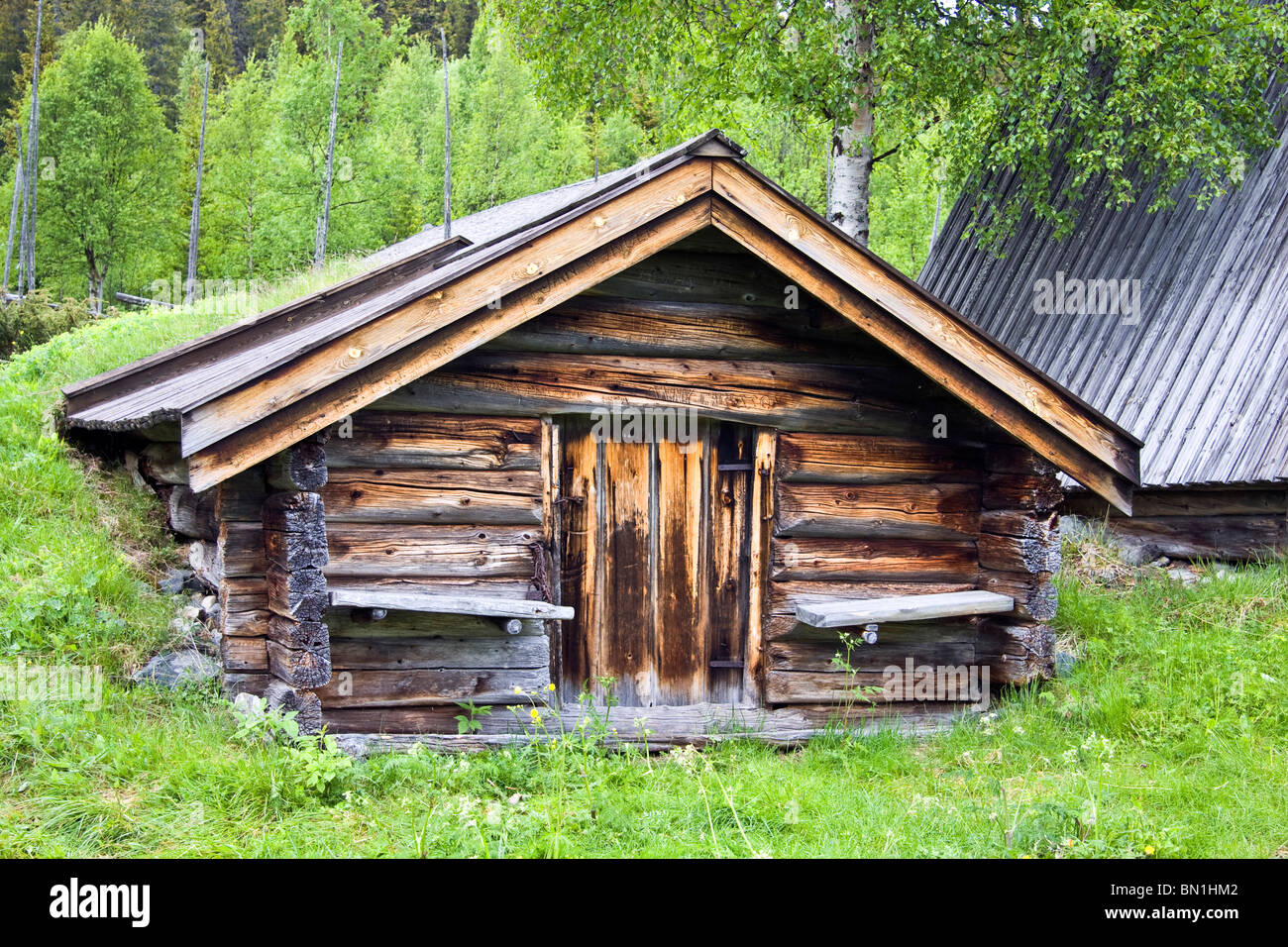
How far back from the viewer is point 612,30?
12.7m

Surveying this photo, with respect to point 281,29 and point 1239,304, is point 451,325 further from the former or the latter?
point 281,29

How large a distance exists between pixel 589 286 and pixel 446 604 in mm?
1998

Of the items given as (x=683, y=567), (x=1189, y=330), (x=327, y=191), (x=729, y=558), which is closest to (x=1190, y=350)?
(x=1189, y=330)

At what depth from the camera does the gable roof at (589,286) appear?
4996 mm

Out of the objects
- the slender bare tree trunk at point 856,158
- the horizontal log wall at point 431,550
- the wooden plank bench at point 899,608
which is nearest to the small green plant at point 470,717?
the horizontal log wall at point 431,550

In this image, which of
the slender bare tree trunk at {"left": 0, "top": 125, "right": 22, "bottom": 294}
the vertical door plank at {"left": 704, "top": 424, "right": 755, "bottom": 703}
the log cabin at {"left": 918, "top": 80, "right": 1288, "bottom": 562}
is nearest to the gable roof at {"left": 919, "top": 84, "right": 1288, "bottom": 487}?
the log cabin at {"left": 918, "top": 80, "right": 1288, "bottom": 562}

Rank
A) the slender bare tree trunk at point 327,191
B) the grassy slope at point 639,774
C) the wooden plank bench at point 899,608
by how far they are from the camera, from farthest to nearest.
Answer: the slender bare tree trunk at point 327,191
the wooden plank bench at point 899,608
the grassy slope at point 639,774

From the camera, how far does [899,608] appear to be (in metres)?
6.44

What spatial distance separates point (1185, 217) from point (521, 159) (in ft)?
64.3

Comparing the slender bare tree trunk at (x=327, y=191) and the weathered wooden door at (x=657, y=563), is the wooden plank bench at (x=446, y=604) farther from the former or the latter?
the slender bare tree trunk at (x=327, y=191)

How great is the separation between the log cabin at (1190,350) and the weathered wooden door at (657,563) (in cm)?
384

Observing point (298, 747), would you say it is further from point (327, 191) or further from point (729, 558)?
point (327, 191)

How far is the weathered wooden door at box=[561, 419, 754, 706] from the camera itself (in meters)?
6.37

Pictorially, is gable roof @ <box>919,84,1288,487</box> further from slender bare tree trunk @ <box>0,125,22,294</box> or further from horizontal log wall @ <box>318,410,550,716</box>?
slender bare tree trunk @ <box>0,125,22,294</box>
